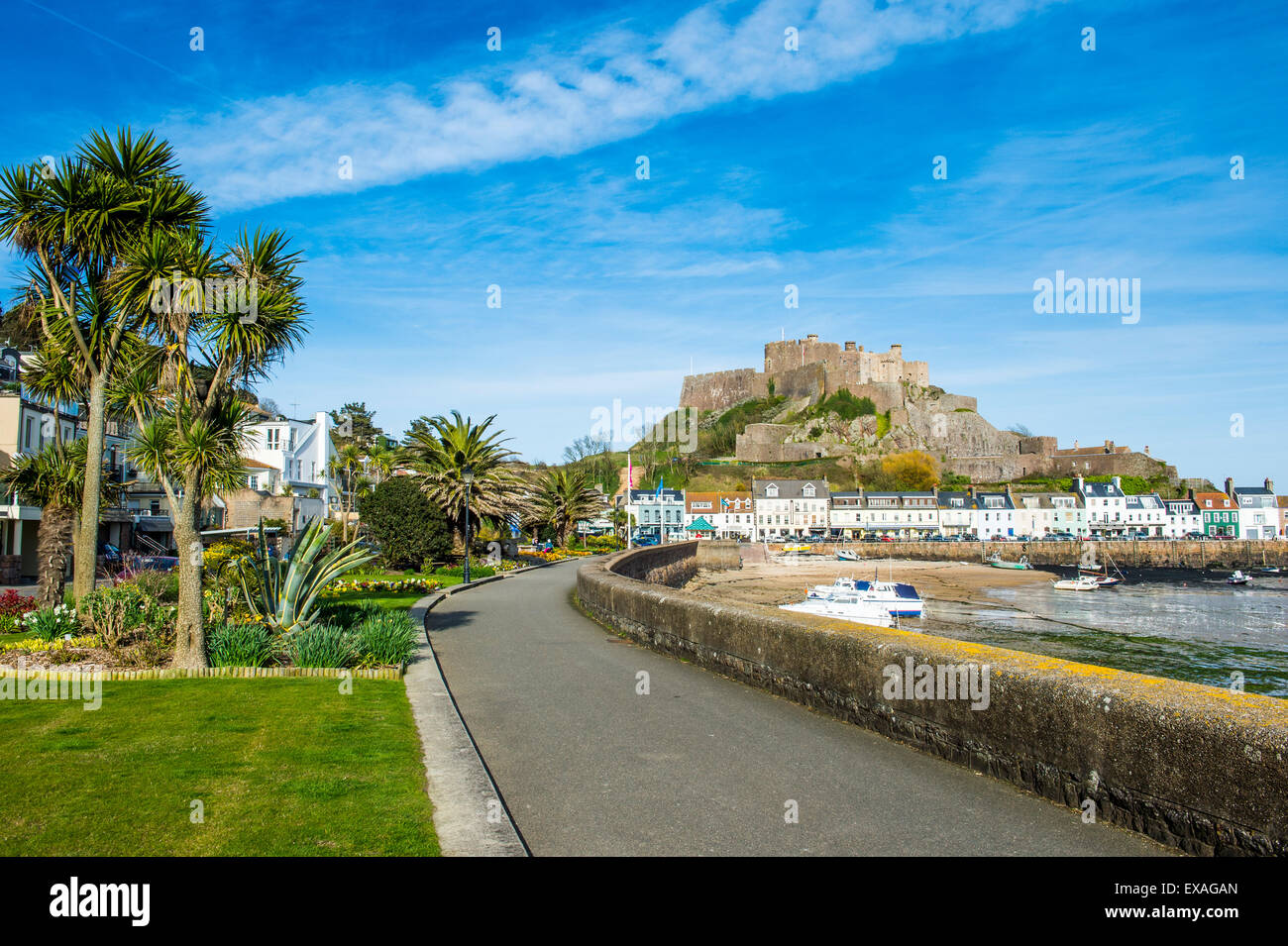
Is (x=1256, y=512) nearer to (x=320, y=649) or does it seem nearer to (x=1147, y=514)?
(x=1147, y=514)

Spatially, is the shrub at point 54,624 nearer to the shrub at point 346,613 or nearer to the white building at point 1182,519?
the shrub at point 346,613

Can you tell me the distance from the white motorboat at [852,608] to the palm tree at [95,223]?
23.8 metres

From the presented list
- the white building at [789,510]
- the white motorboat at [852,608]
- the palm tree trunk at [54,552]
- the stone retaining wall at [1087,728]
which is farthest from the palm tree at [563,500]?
the white building at [789,510]

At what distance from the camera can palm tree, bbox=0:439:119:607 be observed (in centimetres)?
1535

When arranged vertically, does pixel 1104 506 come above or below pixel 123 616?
below

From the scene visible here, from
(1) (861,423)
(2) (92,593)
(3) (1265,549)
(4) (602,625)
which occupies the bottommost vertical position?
(3) (1265,549)

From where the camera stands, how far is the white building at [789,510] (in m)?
124

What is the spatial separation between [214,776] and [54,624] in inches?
325

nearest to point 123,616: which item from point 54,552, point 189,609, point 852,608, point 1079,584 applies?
point 189,609

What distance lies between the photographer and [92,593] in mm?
12156

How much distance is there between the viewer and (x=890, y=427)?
511ft
